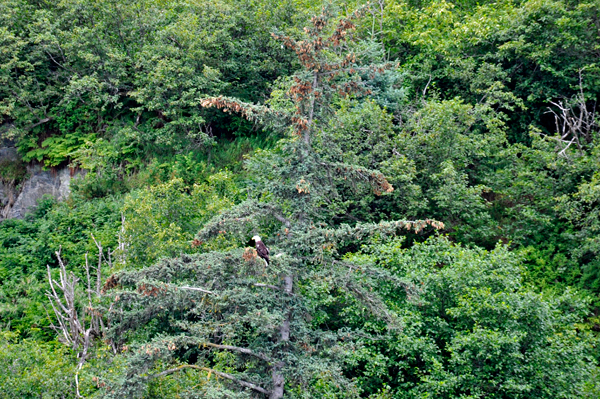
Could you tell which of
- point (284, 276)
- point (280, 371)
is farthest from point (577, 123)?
point (280, 371)

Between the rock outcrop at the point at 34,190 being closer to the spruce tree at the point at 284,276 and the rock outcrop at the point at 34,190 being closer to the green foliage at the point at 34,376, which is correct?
the green foliage at the point at 34,376

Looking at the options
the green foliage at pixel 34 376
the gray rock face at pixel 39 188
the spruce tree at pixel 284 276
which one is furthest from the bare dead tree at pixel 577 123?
the gray rock face at pixel 39 188

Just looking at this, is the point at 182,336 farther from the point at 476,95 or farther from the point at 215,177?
the point at 476,95

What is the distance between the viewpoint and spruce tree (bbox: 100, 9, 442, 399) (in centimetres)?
791

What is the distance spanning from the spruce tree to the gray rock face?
11696 millimetres

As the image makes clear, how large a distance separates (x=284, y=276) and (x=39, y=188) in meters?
14.0

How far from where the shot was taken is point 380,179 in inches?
343

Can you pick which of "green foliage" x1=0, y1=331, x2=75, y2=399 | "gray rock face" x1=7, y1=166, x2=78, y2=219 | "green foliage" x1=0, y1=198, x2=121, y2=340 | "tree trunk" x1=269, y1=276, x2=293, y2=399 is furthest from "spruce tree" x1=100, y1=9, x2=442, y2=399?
"gray rock face" x1=7, y1=166, x2=78, y2=219

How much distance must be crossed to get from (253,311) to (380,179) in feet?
9.49

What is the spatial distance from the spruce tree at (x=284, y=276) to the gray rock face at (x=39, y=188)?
460 inches

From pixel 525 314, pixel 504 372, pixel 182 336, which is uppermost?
pixel 182 336

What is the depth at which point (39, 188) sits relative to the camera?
63.3ft

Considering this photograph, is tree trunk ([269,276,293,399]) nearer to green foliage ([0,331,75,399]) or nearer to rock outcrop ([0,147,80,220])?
green foliage ([0,331,75,399])

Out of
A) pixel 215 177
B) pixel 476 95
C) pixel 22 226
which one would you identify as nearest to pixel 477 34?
pixel 476 95
